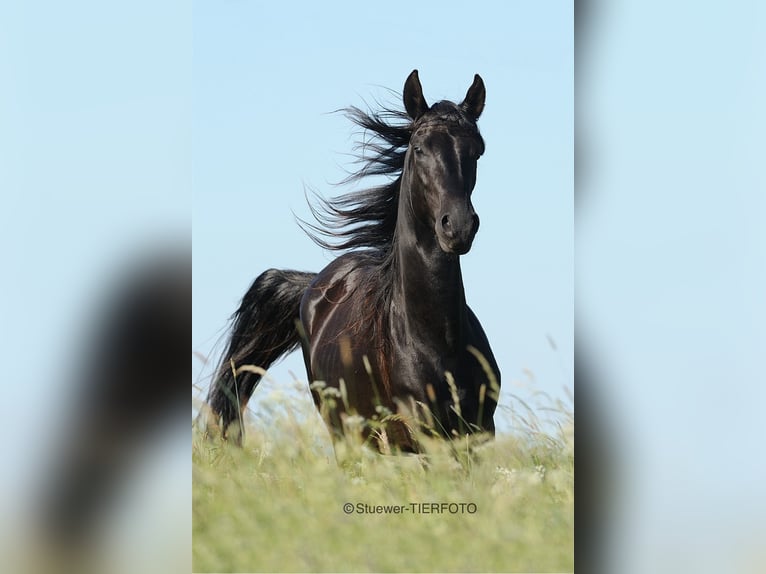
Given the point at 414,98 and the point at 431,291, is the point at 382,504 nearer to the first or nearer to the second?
the point at 431,291

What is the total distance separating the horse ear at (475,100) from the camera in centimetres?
511

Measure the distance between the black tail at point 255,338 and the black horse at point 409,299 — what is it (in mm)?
37

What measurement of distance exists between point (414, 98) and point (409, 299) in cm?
113

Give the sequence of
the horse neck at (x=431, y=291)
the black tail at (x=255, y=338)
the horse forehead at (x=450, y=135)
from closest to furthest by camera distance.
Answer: the horse forehead at (x=450, y=135), the horse neck at (x=431, y=291), the black tail at (x=255, y=338)

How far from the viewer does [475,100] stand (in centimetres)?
514

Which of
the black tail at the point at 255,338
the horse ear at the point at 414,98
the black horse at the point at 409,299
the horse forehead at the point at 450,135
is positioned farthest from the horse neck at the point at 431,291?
the black tail at the point at 255,338

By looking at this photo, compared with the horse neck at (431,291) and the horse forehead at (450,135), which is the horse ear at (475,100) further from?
the horse neck at (431,291)

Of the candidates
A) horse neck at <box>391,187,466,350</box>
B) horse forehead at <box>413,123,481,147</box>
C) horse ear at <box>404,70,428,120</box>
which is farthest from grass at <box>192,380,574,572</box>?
horse ear at <box>404,70,428,120</box>

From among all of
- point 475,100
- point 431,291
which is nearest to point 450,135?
point 475,100

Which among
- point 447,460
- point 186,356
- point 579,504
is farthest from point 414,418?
point 186,356

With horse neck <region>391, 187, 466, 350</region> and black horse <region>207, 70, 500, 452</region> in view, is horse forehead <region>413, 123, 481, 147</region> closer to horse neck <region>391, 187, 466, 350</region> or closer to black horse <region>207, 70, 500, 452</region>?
black horse <region>207, 70, 500, 452</region>

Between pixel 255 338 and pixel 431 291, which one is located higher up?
pixel 431 291

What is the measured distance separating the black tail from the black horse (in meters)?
0.04

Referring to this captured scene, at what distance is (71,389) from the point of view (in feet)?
13.1
